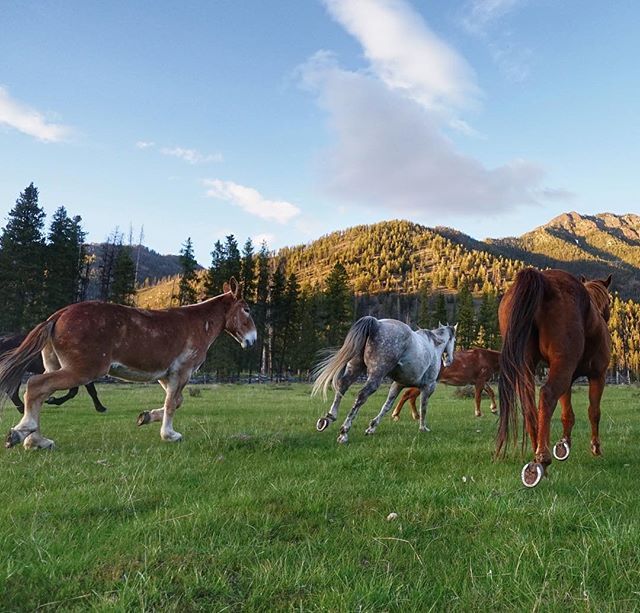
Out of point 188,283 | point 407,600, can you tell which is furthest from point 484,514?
point 188,283

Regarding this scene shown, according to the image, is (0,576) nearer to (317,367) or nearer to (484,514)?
(484,514)

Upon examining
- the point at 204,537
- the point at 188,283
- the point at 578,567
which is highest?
the point at 188,283

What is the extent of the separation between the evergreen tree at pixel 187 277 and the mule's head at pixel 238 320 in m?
50.6

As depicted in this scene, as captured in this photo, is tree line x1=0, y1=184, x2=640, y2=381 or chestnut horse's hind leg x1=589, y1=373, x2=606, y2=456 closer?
chestnut horse's hind leg x1=589, y1=373, x2=606, y2=456

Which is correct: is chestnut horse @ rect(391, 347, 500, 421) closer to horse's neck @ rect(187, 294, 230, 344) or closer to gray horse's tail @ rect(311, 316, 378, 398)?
gray horse's tail @ rect(311, 316, 378, 398)

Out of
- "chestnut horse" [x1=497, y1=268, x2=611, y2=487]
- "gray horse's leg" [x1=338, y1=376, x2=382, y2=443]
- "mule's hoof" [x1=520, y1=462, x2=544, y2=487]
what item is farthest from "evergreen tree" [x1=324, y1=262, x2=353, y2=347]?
"mule's hoof" [x1=520, y1=462, x2=544, y2=487]

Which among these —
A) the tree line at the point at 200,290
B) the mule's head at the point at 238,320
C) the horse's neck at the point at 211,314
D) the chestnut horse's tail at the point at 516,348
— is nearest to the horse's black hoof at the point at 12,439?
the horse's neck at the point at 211,314

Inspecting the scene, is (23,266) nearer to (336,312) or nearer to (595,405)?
(336,312)

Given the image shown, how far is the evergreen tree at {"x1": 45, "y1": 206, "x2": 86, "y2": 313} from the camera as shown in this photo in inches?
1961

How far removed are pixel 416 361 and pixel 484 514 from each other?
19.6 ft

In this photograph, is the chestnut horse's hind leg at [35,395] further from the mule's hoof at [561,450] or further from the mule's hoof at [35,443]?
the mule's hoof at [561,450]

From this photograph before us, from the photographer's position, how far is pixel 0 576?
2.57 m

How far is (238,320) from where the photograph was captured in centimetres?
1010

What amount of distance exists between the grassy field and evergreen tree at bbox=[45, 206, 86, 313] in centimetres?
5038
